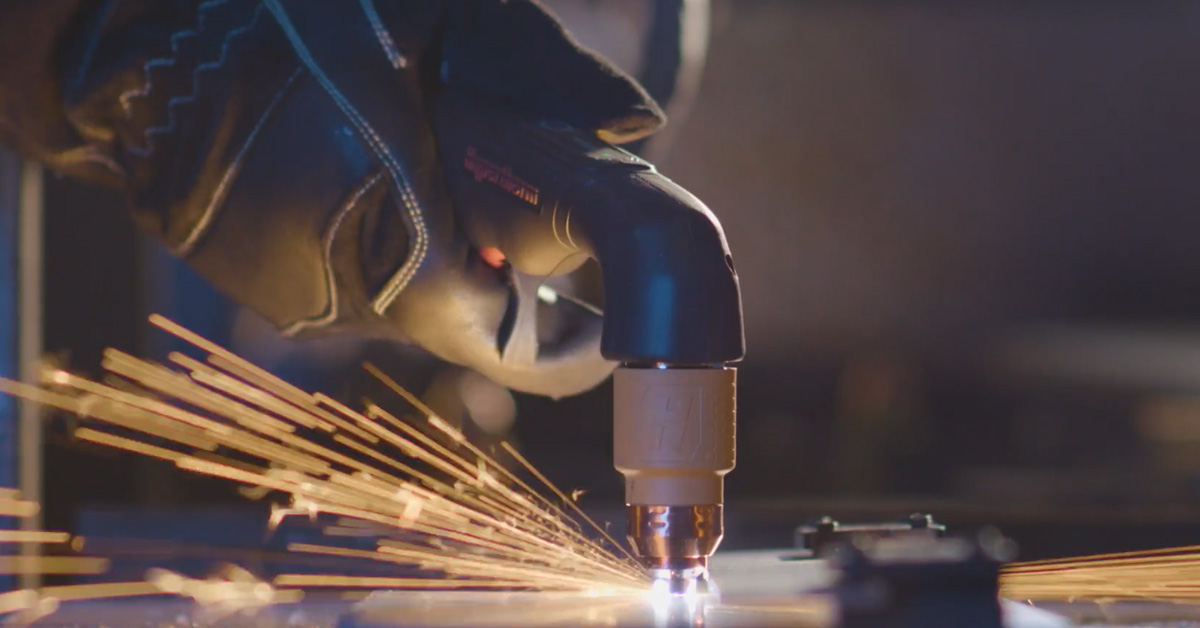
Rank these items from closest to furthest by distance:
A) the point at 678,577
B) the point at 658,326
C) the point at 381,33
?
the point at 658,326
the point at 678,577
the point at 381,33

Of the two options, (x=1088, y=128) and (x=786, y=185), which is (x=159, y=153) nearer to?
(x=786, y=185)

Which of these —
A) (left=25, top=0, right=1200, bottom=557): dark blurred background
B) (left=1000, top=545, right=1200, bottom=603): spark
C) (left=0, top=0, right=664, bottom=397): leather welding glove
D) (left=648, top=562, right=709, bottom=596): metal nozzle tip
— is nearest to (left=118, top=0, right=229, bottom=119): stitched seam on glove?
(left=0, top=0, right=664, bottom=397): leather welding glove

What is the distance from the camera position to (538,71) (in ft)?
4.11

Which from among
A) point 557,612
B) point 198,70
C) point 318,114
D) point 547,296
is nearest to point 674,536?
point 557,612

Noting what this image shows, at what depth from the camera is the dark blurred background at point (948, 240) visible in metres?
5.16

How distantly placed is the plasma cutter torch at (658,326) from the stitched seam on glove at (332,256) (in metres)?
0.19

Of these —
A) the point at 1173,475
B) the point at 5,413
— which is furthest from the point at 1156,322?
the point at 5,413

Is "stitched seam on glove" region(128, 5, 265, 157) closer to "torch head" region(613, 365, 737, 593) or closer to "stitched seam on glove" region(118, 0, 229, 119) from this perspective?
"stitched seam on glove" region(118, 0, 229, 119)

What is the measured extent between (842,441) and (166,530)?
3.96m

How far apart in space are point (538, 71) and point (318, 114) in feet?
0.81

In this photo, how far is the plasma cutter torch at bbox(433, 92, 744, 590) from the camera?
3.40 feet

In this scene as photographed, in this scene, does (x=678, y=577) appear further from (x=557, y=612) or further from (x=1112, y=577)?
(x=1112, y=577)

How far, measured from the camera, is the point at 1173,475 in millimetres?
4895

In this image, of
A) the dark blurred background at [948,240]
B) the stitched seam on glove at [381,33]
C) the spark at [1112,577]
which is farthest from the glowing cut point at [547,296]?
the dark blurred background at [948,240]
